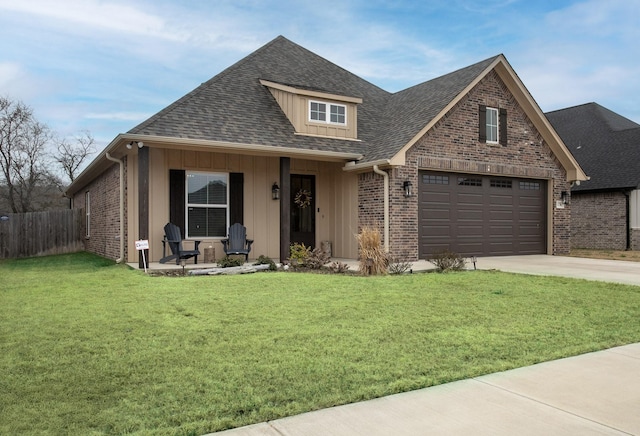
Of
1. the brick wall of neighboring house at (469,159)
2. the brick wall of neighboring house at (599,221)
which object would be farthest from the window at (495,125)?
the brick wall of neighboring house at (599,221)

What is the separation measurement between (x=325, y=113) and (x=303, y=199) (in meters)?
2.53

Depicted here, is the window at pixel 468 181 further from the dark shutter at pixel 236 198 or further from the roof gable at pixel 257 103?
the dark shutter at pixel 236 198

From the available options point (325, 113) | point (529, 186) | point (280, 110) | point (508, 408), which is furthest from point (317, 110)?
point (508, 408)

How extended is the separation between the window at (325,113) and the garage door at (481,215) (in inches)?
116

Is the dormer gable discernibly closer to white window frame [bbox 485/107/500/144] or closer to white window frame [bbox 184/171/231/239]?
white window frame [bbox 184/171/231/239]

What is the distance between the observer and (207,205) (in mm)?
12516

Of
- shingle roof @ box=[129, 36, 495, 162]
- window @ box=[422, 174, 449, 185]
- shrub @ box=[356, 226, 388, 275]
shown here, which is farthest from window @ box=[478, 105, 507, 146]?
shrub @ box=[356, 226, 388, 275]

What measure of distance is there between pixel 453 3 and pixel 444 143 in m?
3.72

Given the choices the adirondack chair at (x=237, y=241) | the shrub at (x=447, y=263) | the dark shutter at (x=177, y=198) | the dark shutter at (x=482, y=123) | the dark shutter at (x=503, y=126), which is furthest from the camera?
the dark shutter at (x=503, y=126)

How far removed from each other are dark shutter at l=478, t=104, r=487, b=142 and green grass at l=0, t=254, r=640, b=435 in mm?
6797

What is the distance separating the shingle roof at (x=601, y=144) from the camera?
19875 millimetres

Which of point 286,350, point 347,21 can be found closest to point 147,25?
point 347,21

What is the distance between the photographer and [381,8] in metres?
13.2

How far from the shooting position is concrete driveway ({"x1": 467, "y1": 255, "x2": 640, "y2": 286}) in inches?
389
